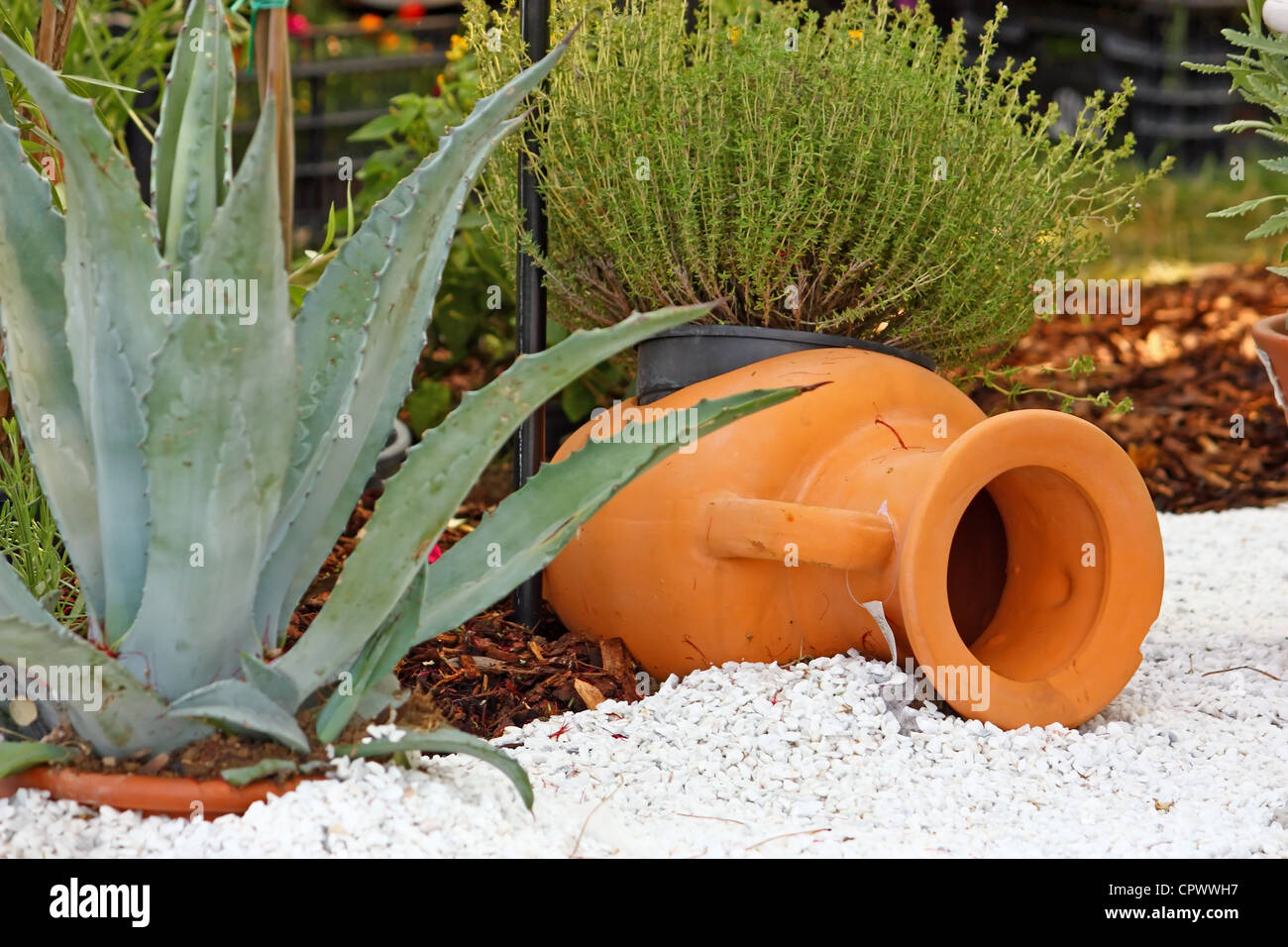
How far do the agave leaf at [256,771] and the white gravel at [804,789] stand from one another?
2 centimetres

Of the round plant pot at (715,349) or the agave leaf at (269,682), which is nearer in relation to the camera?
the agave leaf at (269,682)

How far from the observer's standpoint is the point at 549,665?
1.71 m

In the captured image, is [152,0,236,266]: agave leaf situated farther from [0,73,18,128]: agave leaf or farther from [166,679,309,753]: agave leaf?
[166,679,309,753]: agave leaf

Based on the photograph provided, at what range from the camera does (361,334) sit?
1.14 m

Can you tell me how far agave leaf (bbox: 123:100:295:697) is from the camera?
37.6 inches

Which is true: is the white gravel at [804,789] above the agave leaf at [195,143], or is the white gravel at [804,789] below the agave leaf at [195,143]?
below

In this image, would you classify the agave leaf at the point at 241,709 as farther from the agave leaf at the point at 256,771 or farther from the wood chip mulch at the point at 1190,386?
the wood chip mulch at the point at 1190,386

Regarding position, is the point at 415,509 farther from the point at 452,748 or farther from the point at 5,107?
the point at 5,107

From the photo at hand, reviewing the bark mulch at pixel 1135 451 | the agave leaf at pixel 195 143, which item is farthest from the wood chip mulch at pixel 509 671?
the agave leaf at pixel 195 143

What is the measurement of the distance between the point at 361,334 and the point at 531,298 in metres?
0.77

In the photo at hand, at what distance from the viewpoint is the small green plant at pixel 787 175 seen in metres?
1.69

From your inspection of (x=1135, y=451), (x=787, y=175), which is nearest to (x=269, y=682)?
(x=787, y=175)
